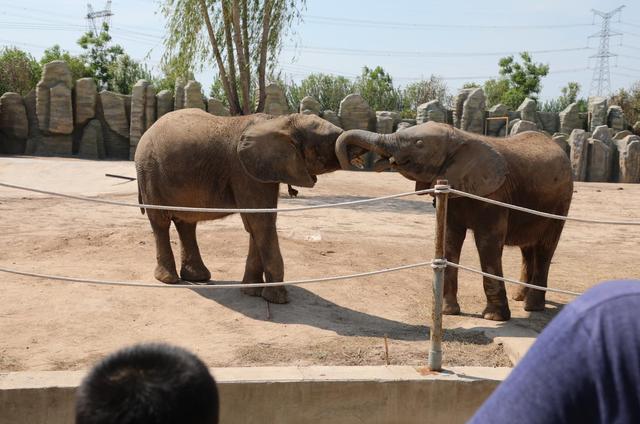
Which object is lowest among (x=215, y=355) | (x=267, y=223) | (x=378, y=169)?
(x=215, y=355)

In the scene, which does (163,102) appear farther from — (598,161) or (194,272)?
(194,272)

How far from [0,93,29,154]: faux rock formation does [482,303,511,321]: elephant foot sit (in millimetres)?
21855

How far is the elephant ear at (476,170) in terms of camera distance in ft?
22.7

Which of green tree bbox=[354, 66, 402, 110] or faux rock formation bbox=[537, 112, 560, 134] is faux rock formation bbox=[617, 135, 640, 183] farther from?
green tree bbox=[354, 66, 402, 110]

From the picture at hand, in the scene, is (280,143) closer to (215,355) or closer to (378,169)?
(378,169)

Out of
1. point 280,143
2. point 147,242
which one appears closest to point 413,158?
point 280,143

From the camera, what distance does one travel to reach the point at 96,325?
6.43 meters

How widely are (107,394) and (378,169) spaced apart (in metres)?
5.72

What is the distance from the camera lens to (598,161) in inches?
958

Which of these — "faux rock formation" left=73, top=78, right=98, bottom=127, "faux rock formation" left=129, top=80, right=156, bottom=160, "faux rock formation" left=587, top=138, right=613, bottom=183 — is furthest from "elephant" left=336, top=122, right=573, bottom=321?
"faux rock formation" left=73, top=78, right=98, bottom=127

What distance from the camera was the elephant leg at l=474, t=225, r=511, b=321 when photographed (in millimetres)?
6965

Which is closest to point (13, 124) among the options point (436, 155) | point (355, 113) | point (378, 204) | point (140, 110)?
point (140, 110)

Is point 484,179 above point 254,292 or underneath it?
above

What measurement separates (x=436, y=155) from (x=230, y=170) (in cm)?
209
